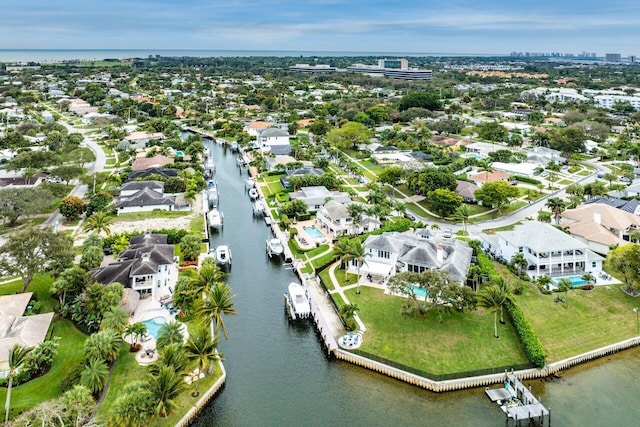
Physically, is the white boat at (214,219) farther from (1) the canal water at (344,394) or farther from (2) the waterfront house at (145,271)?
(1) the canal water at (344,394)

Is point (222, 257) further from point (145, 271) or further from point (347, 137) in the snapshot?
point (347, 137)

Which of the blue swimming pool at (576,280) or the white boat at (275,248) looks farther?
the white boat at (275,248)

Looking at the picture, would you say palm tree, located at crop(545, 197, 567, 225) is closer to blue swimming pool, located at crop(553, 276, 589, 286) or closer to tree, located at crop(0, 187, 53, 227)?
blue swimming pool, located at crop(553, 276, 589, 286)

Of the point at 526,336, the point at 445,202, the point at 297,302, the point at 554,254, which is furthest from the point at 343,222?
the point at 526,336

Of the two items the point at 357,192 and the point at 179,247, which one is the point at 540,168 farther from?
the point at 179,247

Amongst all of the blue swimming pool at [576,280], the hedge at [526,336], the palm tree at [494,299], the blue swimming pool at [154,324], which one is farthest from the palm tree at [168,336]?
the blue swimming pool at [576,280]

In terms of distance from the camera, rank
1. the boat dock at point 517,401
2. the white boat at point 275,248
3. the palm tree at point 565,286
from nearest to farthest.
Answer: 1. the boat dock at point 517,401
2. the palm tree at point 565,286
3. the white boat at point 275,248

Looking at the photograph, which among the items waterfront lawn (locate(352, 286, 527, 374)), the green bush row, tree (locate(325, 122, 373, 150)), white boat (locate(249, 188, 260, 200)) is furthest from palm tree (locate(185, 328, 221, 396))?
tree (locate(325, 122, 373, 150))
